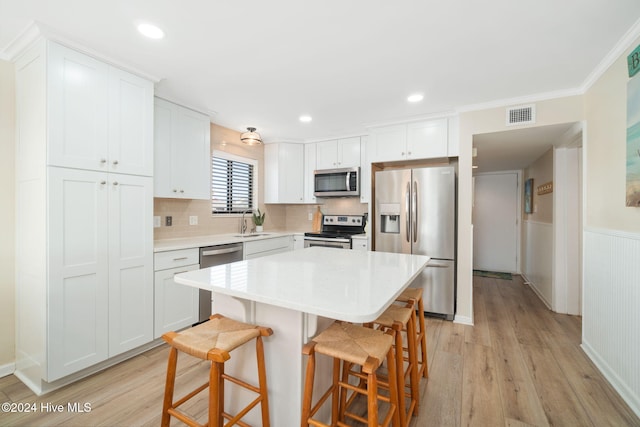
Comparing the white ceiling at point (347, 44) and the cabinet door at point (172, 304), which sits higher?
the white ceiling at point (347, 44)

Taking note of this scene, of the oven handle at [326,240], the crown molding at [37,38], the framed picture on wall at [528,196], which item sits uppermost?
the crown molding at [37,38]

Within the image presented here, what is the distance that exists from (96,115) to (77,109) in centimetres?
11

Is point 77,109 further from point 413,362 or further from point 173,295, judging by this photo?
point 413,362

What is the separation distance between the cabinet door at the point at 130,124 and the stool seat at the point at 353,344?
2.04 m

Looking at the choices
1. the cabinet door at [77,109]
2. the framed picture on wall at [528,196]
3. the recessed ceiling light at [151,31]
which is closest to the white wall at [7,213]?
the cabinet door at [77,109]

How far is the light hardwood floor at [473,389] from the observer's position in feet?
5.58

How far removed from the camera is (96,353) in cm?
210

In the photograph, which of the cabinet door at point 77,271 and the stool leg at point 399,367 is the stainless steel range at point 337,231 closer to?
the stool leg at point 399,367

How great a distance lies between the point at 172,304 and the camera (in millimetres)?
2654

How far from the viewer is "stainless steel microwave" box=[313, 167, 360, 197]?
160 inches

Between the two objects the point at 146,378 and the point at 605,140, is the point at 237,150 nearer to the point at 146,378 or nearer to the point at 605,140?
the point at 146,378

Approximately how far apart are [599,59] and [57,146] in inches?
154

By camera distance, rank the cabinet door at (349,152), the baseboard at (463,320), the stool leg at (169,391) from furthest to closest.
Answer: the cabinet door at (349,152) → the baseboard at (463,320) → the stool leg at (169,391)

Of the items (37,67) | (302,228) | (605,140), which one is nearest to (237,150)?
(302,228)
